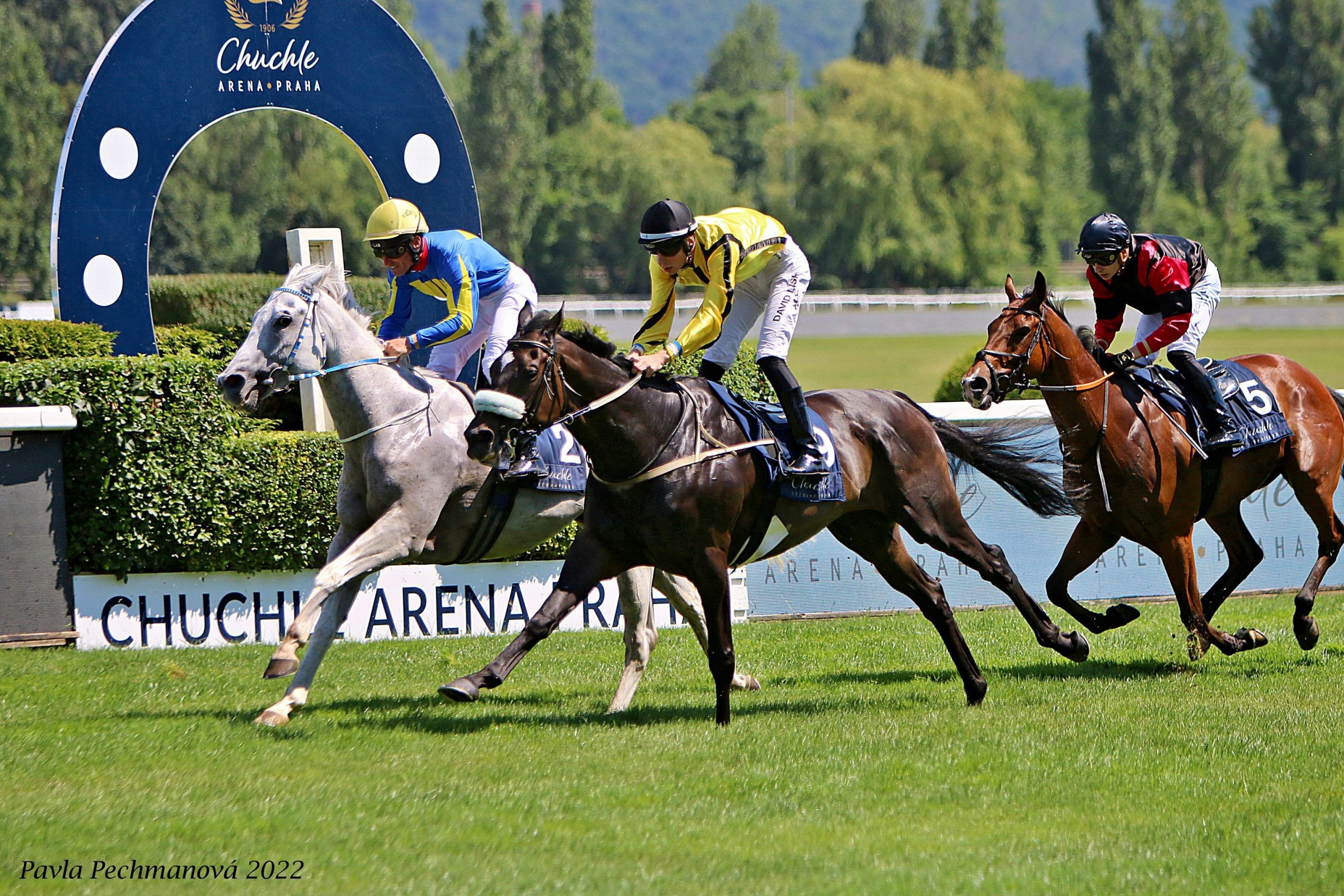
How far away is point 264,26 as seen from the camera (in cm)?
1004

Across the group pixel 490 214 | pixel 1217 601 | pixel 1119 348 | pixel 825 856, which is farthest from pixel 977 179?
pixel 825 856

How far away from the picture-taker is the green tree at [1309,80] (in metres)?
68.4

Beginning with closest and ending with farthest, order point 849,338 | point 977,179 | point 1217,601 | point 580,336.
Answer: point 580,336 → point 1217,601 → point 849,338 → point 977,179

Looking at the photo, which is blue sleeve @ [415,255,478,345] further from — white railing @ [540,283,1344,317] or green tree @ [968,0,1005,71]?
green tree @ [968,0,1005,71]

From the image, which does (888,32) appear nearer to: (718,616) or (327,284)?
(327,284)

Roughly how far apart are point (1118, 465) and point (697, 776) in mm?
2971

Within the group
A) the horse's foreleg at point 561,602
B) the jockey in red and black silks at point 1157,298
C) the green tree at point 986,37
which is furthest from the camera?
the green tree at point 986,37

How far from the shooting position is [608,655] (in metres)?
7.89

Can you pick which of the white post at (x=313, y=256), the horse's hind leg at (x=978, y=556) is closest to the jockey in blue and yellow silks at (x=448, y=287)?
the horse's hind leg at (x=978, y=556)

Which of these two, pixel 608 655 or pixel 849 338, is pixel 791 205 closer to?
pixel 849 338

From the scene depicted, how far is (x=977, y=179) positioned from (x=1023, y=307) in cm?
5357

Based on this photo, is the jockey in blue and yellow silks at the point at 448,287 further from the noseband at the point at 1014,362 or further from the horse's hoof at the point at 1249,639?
the horse's hoof at the point at 1249,639

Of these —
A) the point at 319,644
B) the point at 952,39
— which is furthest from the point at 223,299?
the point at 952,39

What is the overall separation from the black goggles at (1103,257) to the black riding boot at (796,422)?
176 cm
